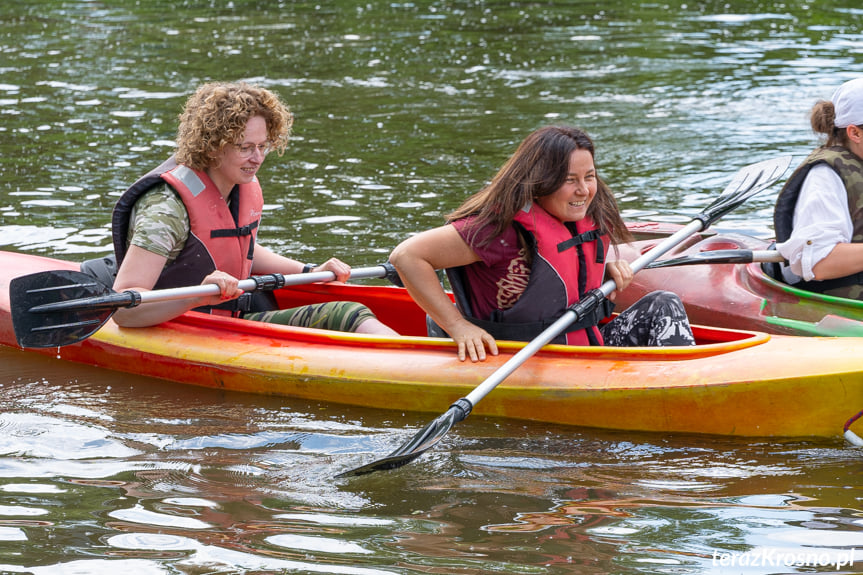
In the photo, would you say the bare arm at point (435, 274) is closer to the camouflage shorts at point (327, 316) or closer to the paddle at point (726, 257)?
the camouflage shorts at point (327, 316)

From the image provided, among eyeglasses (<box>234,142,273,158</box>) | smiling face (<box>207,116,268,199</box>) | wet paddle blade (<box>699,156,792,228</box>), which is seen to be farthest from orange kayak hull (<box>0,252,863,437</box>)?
wet paddle blade (<box>699,156,792,228</box>)

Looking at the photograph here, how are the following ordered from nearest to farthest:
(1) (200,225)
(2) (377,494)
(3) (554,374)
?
(2) (377,494) < (3) (554,374) < (1) (200,225)

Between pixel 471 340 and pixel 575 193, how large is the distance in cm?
62

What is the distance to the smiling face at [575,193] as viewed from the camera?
11.3 feet

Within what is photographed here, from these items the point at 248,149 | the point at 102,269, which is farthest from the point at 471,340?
the point at 102,269

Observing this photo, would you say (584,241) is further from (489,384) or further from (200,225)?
(200,225)

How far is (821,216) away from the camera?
3908 millimetres

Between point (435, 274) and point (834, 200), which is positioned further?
point (834, 200)

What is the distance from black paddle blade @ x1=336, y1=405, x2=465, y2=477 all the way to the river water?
0.07 meters

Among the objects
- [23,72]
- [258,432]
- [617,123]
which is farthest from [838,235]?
[23,72]

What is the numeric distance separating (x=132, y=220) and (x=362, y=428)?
1.15 metres

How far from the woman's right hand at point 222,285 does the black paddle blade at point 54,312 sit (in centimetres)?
36

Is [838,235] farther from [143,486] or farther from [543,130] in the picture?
[143,486]

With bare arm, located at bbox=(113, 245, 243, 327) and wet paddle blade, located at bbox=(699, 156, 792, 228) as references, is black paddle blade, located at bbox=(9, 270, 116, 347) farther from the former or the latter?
wet paddle blade, located at bbox=(699, 156, 792, 228)
